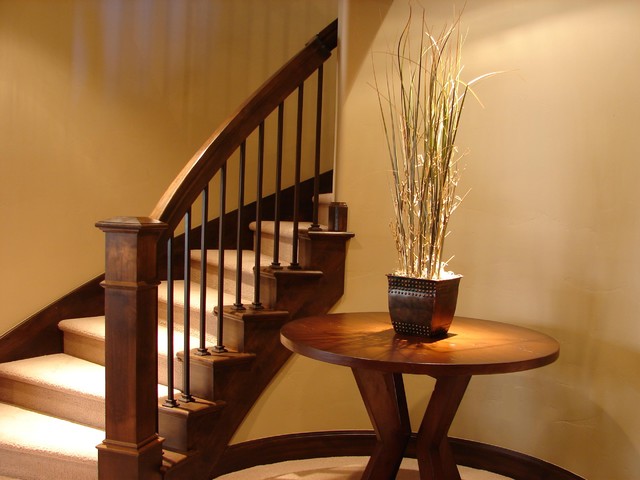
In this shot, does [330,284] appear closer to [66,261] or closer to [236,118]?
[236,118]

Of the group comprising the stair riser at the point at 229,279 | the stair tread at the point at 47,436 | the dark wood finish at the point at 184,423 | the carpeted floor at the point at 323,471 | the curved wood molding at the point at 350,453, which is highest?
the stair riser at the point at 229,279

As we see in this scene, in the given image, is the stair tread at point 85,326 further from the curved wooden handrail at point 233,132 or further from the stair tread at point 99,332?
the curved wooden handrail at point 233,132

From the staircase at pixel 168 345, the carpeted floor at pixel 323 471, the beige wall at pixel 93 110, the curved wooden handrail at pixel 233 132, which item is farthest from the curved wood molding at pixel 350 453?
the beige wall at pixel 93 110

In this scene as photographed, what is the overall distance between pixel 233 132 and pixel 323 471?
1.43 meters

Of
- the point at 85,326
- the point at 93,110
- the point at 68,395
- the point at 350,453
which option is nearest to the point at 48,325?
the point at 85,326

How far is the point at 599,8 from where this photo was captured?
8.23 feet

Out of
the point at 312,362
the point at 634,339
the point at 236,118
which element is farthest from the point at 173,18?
the point at 634,339

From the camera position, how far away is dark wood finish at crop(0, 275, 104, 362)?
3102 mm

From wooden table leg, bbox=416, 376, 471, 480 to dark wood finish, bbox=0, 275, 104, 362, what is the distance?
1.94 m

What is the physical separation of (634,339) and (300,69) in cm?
167

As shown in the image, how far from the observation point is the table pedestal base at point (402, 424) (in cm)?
205

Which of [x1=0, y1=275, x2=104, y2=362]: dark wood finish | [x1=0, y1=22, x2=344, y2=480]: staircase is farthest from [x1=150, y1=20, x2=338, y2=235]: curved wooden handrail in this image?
[x1=0, y1=275, x2=104, y2=362]: dark wood finish

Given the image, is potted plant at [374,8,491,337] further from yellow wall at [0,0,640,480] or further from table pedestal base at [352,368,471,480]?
yellow wall at [0,0,640,480]

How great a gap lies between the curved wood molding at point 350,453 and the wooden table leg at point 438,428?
2.34ft
